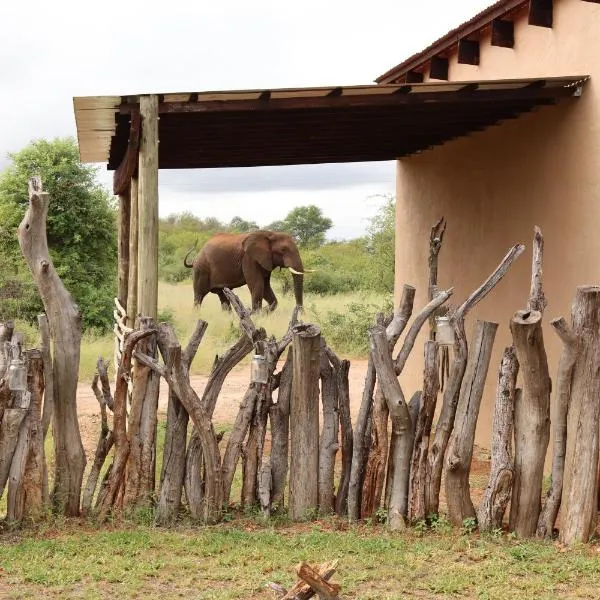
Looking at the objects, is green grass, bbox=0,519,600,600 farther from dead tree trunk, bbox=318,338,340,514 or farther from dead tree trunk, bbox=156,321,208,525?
dead tree trunk, bbox=318,338,340,514

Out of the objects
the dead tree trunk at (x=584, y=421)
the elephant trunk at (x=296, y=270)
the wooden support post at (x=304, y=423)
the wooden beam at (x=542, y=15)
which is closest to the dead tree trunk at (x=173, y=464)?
the wooden support post at (x=304, y=423)

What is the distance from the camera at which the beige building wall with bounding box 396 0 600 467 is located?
7.79m

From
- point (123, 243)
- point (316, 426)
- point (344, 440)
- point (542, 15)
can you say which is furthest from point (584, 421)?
point (123, 243)

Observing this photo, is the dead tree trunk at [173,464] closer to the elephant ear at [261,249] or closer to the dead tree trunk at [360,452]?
the dead tree trunk at [360,452]

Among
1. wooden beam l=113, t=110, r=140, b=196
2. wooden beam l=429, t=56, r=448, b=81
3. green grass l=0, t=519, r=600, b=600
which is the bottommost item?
green grass l=0, t=519, r=600, b=600

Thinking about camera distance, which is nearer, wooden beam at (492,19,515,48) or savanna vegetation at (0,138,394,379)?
wooden beam at (492,19,515,48)

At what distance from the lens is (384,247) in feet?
78.4

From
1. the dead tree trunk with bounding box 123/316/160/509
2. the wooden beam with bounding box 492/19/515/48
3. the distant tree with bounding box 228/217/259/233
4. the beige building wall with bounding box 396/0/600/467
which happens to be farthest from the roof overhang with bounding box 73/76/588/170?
the distant tree with bounding box 228/217/259/233

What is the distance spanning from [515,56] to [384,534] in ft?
15.6

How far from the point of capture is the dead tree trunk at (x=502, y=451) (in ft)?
19.8

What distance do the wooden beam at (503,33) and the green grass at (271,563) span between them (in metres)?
4.72

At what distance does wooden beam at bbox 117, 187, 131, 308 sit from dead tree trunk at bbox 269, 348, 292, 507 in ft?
13.8

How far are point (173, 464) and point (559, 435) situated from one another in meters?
2.30

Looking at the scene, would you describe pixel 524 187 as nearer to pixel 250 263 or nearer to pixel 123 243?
pixel 123 243
